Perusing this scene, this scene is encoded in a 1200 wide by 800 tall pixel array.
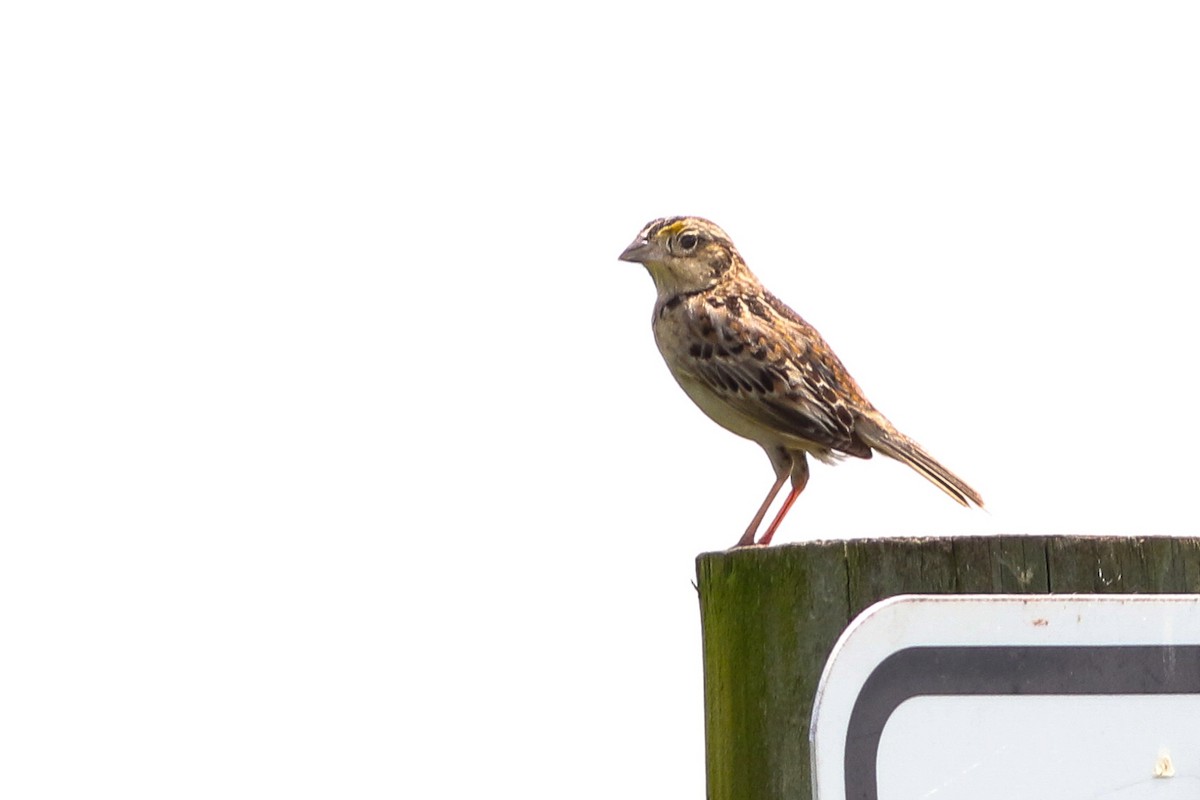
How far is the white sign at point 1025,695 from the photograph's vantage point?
10.1 ft

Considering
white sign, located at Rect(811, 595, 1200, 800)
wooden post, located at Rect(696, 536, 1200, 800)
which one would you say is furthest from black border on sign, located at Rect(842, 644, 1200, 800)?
wooden post, located at Rect(696, 536, 1200, 800)

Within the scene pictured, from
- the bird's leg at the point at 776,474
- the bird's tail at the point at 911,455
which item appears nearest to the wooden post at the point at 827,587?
the bird's tail at the point at 911,455

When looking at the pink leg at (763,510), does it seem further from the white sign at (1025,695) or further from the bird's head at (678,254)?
the white sign at (1025,695)

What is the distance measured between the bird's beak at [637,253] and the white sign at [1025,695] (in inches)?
201

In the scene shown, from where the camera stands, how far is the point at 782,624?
3508 mm

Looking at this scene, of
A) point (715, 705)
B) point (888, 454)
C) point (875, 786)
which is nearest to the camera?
point (875, 786)

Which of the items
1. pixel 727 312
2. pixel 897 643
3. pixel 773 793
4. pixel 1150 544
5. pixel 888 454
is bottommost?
pixel 773 793

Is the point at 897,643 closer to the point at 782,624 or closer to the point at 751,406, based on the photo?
the point at 782,624

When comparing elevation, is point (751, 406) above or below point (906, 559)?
above

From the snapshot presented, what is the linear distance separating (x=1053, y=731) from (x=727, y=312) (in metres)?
4.89

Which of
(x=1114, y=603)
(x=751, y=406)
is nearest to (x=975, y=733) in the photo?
(x=1114, y=603)

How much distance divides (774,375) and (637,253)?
38.4 inches

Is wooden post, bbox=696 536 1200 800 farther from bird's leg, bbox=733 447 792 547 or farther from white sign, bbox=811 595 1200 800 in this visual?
bird's leg, bbox=733 447 792 547

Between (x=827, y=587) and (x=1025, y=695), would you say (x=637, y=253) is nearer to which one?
(x=827, y=587)
